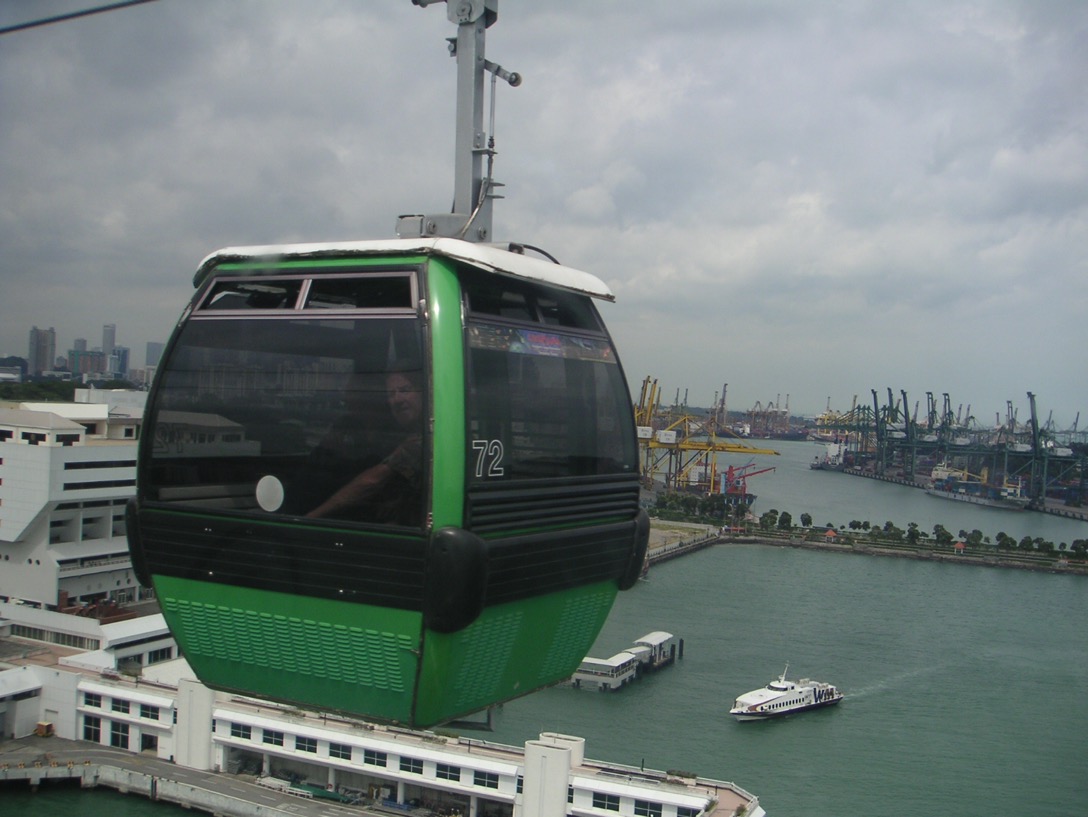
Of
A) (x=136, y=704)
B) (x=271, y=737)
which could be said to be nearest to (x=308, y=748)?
(x=271, y=737)

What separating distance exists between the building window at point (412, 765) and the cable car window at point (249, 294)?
15.5 ft

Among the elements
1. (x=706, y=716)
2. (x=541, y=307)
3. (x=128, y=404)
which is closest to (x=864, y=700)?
(x=706, y=716)

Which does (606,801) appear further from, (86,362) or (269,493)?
(86,362)

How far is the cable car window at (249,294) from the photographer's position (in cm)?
98

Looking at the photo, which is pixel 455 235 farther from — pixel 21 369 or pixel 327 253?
pixel 21 369

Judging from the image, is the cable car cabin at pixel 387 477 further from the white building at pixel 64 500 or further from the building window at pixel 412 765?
the white building at pixel 64 500

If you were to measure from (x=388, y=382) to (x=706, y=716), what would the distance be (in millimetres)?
6757

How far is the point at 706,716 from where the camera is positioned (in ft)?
23.2

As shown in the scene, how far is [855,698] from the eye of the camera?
24.3 ft

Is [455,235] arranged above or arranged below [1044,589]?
above

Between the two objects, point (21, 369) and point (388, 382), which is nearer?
point (388, 382)

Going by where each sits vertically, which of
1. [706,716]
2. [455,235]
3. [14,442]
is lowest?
[706,716]

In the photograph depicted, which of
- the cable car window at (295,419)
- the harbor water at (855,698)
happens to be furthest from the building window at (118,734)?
the cable car window at (295,419)

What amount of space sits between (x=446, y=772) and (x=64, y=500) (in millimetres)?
4229
